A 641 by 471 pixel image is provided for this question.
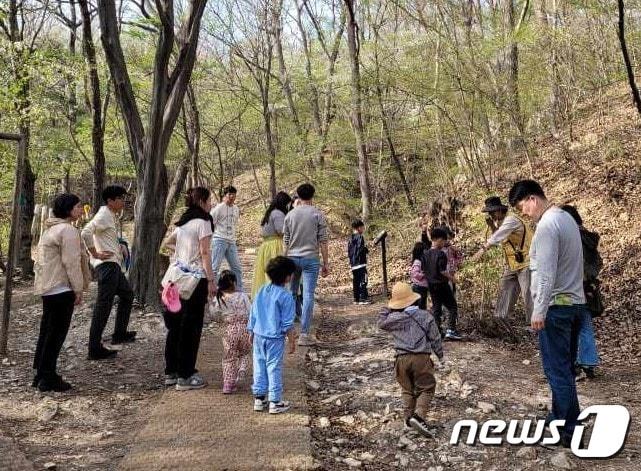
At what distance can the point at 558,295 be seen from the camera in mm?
3852

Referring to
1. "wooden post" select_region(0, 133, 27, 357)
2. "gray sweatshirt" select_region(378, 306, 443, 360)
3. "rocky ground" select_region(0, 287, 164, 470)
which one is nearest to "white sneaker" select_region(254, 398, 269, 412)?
"rocky ground" select_region(0, 287, 164, 470)

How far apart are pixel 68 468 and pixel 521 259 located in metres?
4.47

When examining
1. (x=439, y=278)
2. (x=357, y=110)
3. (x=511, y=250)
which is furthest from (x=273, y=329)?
(x=357, y=110)

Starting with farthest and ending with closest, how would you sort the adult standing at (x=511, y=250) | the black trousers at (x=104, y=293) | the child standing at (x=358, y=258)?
the child standing at (x=358, y=258) < the black trousers at (x=104, y=293) < the adult standing at (x=511, y=250)

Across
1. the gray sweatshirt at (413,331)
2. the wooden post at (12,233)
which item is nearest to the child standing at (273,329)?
the gray sweatshirt at (413,331)

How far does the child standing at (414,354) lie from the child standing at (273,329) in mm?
797

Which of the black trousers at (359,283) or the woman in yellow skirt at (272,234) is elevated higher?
the woman in yellow skirt at (272,234)

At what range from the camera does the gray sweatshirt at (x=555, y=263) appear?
375 centimetres

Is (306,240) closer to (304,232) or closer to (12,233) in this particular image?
(304,232)

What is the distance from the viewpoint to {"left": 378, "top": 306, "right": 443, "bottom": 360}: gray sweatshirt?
4367mm

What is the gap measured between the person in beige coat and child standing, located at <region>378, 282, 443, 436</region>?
2.73 meters

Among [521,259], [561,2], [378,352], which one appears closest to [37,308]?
[378,352]

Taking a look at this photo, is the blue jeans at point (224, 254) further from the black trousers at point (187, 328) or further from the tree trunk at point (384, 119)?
the tree trunk at point (384, 119)

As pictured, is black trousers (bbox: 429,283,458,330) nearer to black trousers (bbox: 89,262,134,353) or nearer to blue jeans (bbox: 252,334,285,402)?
blue jeans (bbox: 252,334,285,402)
